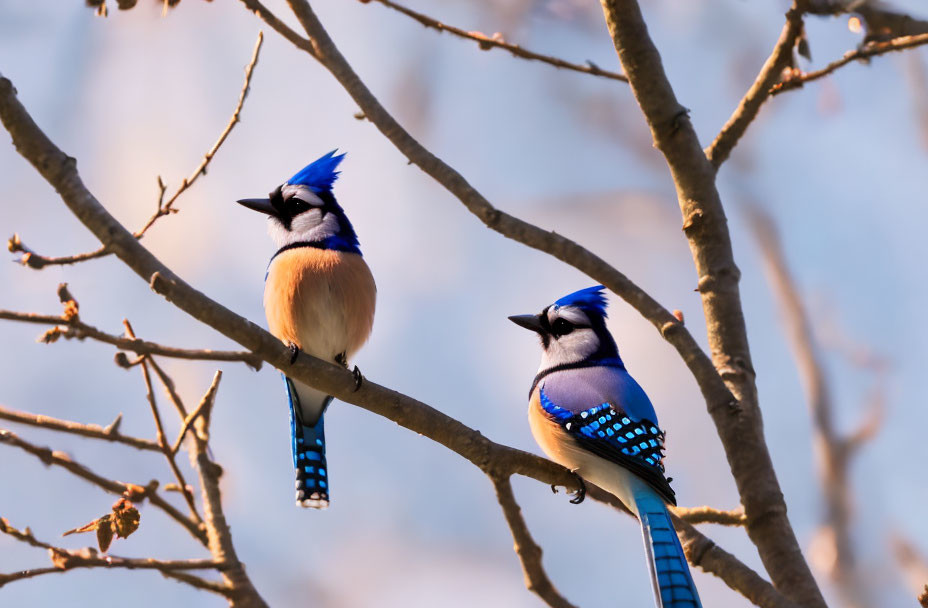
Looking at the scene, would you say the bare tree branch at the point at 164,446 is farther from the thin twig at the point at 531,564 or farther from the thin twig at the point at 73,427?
the thin twig at the point at 531,564

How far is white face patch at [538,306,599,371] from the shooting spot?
4.16 metres

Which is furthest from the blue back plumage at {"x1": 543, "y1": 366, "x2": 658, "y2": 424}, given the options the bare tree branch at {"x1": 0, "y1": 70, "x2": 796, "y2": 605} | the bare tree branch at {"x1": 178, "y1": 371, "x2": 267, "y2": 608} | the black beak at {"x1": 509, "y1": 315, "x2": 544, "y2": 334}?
the bare tree branch at {"x1": 178, "y1": 371, "x2": 267, "y2": 608}

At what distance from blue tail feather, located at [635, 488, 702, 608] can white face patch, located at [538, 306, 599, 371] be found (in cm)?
112

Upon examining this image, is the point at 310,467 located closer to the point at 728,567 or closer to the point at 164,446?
the point at 164,446

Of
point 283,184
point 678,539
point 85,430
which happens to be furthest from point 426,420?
point 283,184

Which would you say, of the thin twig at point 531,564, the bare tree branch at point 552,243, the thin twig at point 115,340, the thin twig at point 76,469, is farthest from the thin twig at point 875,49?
the thin twig at point 76,469

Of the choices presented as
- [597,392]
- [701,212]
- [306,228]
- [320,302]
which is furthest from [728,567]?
[306,228]

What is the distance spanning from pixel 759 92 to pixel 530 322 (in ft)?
4.21

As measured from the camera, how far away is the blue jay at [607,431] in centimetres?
300

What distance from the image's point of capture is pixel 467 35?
12.0ft

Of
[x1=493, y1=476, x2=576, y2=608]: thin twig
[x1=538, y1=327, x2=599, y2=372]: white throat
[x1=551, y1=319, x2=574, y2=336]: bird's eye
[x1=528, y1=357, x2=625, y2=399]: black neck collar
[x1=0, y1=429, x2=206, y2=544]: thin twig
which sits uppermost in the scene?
[x1=551, y1=319, x2=574, y2=336]: bird's eye

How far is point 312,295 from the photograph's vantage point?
3834mm

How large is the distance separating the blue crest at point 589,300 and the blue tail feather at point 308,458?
114cm

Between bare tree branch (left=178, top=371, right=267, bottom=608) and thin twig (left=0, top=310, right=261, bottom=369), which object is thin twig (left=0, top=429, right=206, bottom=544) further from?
thin twig (left=0, top=310, right=261, bottom=369)
